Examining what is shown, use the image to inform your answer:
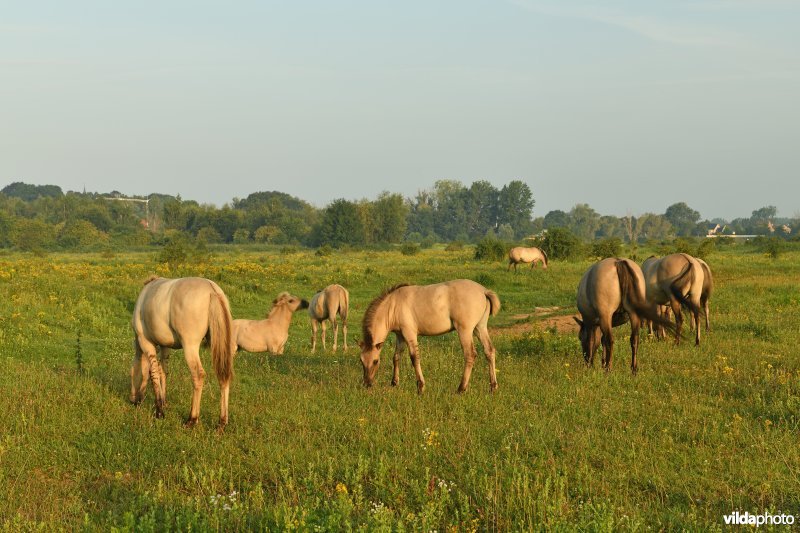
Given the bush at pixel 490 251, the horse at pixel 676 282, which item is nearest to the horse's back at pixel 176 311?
the horse at pixel 676 282

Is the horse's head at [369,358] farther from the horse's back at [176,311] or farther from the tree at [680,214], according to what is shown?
the tree at [680,214]

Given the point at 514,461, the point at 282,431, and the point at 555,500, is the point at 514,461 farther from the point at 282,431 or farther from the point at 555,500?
the point at 282,431

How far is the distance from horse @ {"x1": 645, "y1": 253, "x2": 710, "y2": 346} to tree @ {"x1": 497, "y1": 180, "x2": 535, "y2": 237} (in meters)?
138

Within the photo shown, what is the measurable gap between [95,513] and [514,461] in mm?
3705

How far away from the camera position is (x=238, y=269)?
28359 millimetres

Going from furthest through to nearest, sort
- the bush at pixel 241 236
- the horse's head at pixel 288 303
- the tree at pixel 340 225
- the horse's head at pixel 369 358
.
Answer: the bush at pixel 241 236 → the tree at pixel 340 225 → the horse's head at pixel 288 303 → the horse's head at pixel 369 358

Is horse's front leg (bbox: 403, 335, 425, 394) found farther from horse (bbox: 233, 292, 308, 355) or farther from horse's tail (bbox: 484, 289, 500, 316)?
horse (bbox: 233, 292, 308, 355)

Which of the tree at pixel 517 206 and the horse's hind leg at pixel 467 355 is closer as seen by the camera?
the horse's hind leg at pixel 467 355

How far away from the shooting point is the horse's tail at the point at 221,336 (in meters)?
8.03

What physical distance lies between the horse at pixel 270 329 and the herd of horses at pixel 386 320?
18 mm

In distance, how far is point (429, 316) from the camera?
383 inches

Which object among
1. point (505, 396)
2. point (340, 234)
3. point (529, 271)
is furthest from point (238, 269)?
point (340, 234)

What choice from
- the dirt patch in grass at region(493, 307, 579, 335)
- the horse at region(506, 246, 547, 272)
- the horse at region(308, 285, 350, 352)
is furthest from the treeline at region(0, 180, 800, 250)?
the horse at region(308, 285, 350, 352)

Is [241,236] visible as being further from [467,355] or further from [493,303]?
[467,355]
